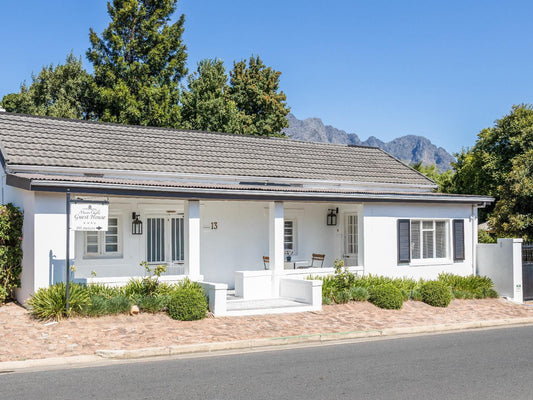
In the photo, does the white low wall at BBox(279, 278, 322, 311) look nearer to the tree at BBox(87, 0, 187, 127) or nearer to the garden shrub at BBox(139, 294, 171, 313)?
the garden shrub at BBox(139, 294, 171, 313)

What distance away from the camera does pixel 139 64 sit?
34.8 m

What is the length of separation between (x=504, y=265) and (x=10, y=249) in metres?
14.9

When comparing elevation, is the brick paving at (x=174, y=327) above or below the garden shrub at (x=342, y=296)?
below

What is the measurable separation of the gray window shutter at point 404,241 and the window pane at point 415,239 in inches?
18.7

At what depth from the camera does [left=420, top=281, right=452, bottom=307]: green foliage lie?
55.8 feet

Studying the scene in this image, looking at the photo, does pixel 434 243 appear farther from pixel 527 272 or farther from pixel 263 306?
pixel 263 306

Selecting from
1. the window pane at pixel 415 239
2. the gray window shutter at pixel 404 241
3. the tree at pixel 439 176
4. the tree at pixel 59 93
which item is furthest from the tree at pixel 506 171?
the tree at pixel 59 93

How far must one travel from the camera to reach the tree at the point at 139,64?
33.8 metres

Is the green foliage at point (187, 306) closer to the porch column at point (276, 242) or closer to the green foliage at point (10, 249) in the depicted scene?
the porch column at point (276, 242)

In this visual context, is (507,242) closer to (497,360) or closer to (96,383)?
(497,360)

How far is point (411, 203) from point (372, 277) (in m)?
2.82

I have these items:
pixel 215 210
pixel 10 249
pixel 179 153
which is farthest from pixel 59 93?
pixel 10 249

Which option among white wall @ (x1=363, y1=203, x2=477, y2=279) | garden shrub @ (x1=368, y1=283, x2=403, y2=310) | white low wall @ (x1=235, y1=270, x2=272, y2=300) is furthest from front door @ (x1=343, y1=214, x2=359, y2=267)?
white low wall @ (x1=235, y1=270, x2=272, y2=300)

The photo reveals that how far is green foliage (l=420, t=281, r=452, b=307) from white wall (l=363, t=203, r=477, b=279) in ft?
4.73
